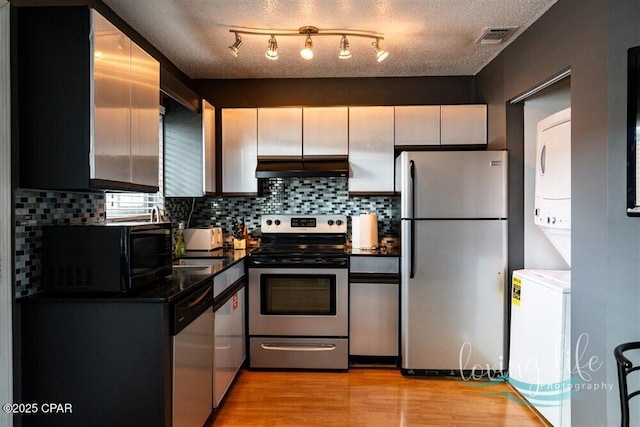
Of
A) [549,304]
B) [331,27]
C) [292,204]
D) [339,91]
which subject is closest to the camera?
[549,304]

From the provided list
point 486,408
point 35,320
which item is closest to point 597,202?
point 486,408

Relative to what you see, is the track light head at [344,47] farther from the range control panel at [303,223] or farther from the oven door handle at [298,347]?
the oven door handle at [298,347]

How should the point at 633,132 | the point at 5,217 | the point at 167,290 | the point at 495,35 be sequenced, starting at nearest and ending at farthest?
the point at 5,217 < the point at 633,132 < the point at 167,290 < the point at 495,35

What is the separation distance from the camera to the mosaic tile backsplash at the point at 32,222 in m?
1.74

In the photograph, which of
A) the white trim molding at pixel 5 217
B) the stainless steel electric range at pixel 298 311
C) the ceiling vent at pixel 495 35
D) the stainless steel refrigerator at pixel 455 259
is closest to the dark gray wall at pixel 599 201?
the ceiling vent at pixel 495 35

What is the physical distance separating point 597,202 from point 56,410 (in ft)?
Answer: 8.69

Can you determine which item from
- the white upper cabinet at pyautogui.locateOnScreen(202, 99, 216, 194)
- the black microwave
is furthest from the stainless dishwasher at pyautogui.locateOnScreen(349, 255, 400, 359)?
→ the black microwave

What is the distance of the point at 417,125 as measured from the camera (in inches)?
137

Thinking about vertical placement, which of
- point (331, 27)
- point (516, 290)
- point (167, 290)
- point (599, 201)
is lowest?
point (516, 290)

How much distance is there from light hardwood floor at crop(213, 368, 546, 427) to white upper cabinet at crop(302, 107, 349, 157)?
1831mm

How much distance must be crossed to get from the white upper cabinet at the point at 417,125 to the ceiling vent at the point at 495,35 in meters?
0.70

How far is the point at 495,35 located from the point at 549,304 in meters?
1.81

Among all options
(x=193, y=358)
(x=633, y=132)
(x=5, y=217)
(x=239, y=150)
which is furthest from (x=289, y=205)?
(x=633, y=132)

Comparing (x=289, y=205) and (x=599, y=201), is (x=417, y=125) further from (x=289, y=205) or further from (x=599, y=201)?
(x=599, y=201)
